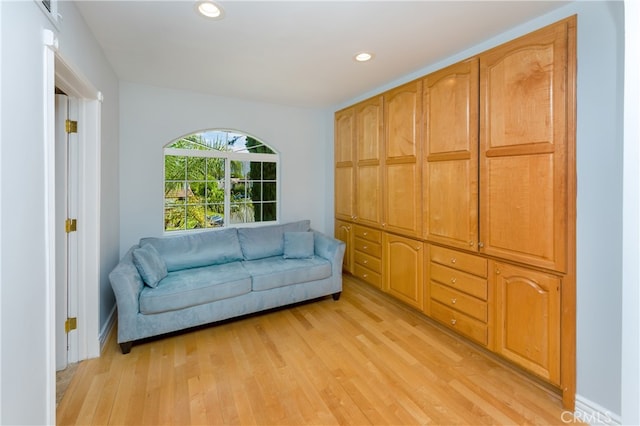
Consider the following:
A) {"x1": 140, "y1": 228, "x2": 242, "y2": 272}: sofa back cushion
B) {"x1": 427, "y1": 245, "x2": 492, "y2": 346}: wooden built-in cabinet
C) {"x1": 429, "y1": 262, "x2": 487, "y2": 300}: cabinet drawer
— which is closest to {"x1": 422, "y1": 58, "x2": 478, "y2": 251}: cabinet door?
{"x1": 427, "y1": 245, "x2": 492, "y2": 346}: wooden built-in cabinet

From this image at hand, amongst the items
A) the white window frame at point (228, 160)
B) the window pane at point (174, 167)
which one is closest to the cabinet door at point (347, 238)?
the white window frame at point (228, 160)

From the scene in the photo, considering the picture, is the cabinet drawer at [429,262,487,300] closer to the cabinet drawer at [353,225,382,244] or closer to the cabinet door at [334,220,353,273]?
the cabinet drawer at [353,225,382,244]

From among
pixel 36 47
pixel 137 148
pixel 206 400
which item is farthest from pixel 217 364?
pixel 137 148

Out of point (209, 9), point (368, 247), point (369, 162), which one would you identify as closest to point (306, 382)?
point (368, 247)

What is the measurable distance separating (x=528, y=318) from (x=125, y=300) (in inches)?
119

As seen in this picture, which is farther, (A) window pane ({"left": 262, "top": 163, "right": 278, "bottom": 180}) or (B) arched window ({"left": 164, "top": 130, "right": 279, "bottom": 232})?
(A) window pane ({"left": 262, "top": 163, "right": 278, "bottom": 180})

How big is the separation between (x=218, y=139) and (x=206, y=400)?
9.85 ft

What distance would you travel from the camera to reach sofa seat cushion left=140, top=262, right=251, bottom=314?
2.41m

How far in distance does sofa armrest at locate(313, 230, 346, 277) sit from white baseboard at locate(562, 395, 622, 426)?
2.16 metres

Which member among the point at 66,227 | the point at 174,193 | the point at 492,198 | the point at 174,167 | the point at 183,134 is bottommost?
the point at 66,227

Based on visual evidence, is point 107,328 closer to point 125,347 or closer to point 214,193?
point 125,347

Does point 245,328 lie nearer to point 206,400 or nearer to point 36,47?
point 206,400

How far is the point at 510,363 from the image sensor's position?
85.7 inches

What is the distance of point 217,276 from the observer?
2807mm
